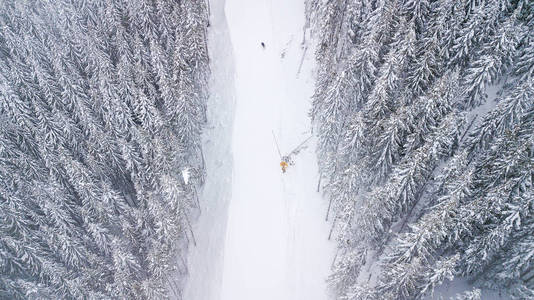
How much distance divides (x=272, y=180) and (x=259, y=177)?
5.57 ft

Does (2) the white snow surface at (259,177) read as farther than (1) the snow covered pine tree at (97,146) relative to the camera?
Yes

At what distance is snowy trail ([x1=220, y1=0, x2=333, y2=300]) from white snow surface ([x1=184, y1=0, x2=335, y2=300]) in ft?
0.33

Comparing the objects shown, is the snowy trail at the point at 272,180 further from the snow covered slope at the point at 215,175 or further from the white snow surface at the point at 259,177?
the snow covered slope at the point at 215,175

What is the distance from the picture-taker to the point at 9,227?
25.7 meters

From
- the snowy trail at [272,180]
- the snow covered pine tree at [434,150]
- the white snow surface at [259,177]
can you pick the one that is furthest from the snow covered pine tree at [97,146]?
the snow covered pine tree at [434,150]

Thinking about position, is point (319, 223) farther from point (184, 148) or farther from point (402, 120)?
point (184, 148)

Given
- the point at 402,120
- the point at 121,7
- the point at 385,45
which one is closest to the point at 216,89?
the point at 121,7

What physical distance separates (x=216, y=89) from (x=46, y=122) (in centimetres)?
2106

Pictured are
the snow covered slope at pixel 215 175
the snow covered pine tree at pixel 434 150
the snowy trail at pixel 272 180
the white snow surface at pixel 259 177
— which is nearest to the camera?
the snow covered pine tree at pixel 434 150

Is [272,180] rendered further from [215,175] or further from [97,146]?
[97,146]

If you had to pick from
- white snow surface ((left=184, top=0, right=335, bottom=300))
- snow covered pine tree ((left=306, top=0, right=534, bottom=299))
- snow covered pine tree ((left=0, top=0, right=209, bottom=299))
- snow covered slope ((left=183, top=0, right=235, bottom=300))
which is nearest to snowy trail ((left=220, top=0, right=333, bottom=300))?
white snow surface ((left=184, top=0, right=335, bottom=300))

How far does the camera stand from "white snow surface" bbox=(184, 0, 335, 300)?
A: 32.2 meters

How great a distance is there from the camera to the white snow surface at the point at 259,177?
32.2 metres

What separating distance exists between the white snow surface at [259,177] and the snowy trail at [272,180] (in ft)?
0.33
